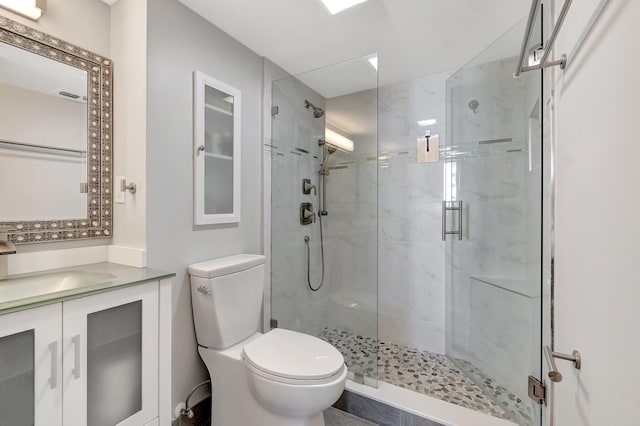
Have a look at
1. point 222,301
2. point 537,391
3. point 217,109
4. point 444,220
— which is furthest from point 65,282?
point 444,220

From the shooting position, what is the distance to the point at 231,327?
5.20 feet

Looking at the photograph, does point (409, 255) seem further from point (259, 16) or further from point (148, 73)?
point (148, 73)

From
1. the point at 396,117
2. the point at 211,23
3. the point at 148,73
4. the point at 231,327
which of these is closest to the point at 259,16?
the point at 211,23

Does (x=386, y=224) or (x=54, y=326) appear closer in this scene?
(x=54, y=326)

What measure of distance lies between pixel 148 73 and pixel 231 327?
1.37 m

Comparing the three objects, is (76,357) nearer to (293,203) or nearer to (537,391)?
(293,203)

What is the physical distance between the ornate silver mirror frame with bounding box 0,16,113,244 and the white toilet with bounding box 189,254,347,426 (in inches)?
21.2

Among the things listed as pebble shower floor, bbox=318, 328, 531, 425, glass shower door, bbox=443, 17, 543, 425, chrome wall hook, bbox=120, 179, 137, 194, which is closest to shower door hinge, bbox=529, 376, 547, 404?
glass shower door, bbox=443, 17, 543, 425

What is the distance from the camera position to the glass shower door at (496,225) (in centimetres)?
154

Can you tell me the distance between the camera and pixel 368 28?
68.3 inches

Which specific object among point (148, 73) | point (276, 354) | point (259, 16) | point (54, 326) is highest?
point (259, 16)

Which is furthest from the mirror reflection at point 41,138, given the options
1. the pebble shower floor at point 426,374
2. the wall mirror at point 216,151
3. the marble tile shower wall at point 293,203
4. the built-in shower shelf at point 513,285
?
the built-in shower shelf at point 513,285

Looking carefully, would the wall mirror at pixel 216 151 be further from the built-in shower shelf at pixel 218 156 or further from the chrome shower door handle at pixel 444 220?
the chrome shower door handle at pixel 444 220

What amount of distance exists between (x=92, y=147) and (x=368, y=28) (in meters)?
1.67
